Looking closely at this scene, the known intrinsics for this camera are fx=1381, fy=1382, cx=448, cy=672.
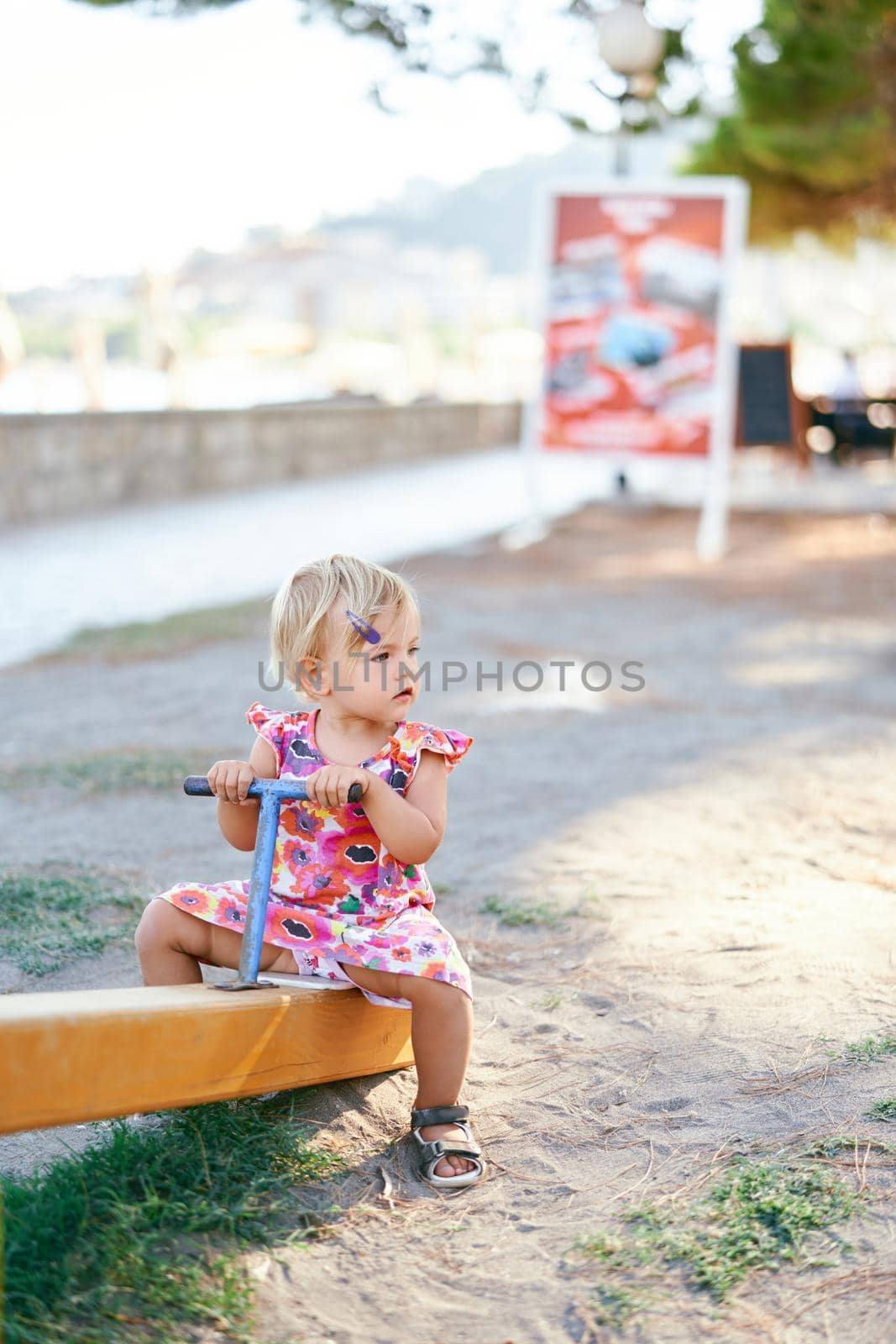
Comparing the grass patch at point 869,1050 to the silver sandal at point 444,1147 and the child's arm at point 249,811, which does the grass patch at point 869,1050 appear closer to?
the silver sandal at point 444,1147

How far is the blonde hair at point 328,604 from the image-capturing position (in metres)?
2.29

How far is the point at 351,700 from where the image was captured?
2324 millimetres

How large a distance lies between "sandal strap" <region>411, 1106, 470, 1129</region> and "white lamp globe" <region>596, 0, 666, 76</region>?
828 centimetres

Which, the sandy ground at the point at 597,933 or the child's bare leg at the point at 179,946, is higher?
the child's bare leg at the point at 179,946

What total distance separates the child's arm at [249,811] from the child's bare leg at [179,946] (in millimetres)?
157

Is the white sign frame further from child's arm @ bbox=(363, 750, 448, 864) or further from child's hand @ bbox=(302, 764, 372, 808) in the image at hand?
child's hand @ bbox=(302, 764, 372, 808)

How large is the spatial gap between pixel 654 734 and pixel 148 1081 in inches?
126

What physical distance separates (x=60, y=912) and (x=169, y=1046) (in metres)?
1.25

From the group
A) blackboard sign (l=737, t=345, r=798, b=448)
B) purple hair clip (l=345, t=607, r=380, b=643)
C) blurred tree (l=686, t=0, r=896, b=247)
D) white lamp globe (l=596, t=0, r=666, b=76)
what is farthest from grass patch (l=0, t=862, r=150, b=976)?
blackboard sign (l=737, t=345, r=798, b=448)

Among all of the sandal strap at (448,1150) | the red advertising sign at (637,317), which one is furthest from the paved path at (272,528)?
the sandal strap at (448,1150)

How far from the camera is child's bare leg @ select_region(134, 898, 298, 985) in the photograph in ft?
7.52

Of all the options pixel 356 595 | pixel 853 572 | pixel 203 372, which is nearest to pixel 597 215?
pixel 853 572

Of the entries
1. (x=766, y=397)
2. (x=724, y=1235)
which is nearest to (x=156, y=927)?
(x=724, y=1235)

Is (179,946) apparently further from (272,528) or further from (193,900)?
(272,528)
